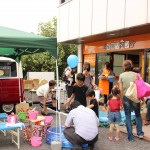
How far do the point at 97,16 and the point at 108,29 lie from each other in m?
1.02

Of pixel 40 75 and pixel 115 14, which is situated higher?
pixel 115 14

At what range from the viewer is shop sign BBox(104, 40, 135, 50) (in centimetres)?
1067

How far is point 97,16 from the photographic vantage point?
35.2 ft

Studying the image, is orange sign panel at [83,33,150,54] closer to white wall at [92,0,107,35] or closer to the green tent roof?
white wall at [92,0,107,35]

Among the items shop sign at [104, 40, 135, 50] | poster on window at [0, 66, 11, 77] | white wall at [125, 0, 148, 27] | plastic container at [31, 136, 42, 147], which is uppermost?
white wall at [125, 0, 148, 27]

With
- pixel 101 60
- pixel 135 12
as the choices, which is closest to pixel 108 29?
pixel 135 12

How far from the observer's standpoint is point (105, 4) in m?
10.3

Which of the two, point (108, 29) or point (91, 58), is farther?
point (91, 58)

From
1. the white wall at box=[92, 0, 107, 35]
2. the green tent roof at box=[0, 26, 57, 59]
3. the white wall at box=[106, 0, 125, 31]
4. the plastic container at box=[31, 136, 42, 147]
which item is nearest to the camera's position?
the green tent roof at box=[0, 26, 57, 59]

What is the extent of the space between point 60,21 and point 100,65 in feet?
9.63

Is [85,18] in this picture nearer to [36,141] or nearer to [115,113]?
→ [115,113]

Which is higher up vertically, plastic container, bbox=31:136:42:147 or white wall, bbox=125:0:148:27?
white wall, bbox=125:0:148:27

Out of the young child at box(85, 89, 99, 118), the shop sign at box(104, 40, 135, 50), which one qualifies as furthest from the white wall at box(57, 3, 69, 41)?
the young child at box(85, 89, 99, 118)

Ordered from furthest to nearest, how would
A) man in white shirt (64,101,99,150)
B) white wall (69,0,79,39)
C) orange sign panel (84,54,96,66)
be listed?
1. orange sign panel (84,54,96,66)
2. white wall (69,0,79,39)
3. man in white shirt (64,101,99,150)
